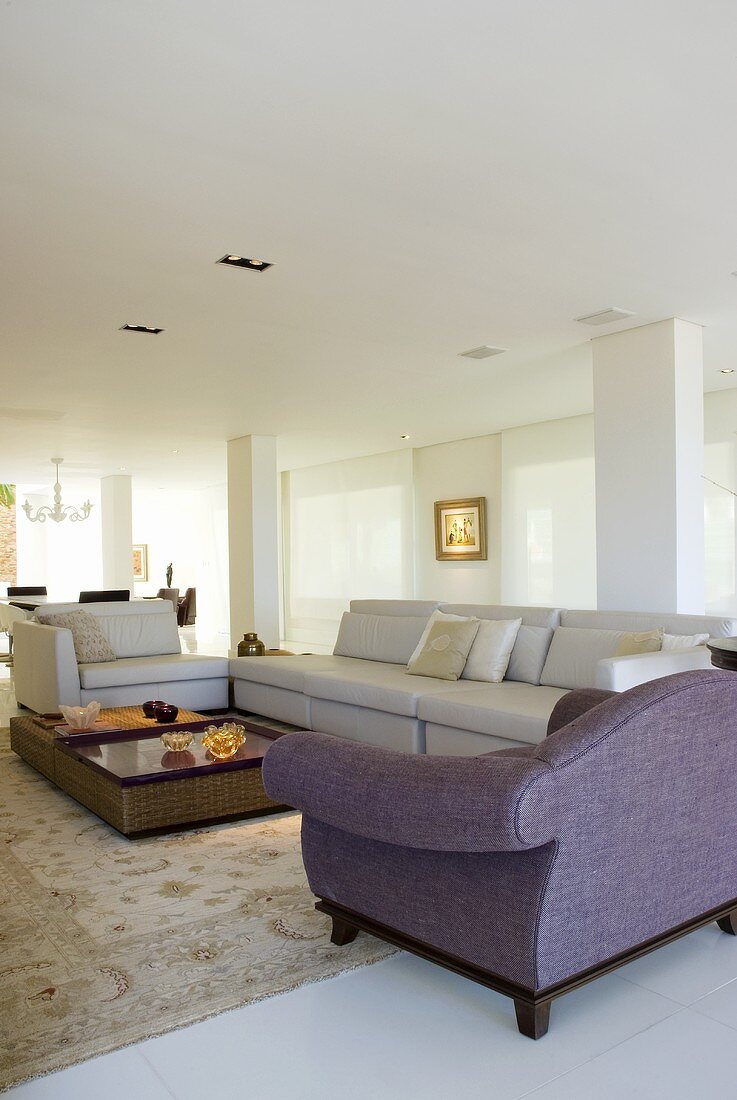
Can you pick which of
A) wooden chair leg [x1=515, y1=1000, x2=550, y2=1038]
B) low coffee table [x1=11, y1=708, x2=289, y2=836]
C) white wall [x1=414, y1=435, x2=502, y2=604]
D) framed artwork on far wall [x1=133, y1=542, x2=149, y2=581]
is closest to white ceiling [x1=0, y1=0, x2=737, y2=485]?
low coffee table [x1=11, y1=708, x2=289, y2=836]

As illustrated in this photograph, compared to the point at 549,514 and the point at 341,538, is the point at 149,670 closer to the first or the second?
the point at 549,514

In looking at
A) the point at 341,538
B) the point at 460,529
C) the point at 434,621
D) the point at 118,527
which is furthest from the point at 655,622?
the point at 118,527

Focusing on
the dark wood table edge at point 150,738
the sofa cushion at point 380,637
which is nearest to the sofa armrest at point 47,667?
the dark wood table edge at point 150,738

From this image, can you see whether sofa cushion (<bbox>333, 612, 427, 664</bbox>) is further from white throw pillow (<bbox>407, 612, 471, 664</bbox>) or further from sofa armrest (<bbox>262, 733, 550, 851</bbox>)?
sofa armrest (<bbox>262, 733, 550, 851</bbox>)

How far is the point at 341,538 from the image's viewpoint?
12188 millimetres

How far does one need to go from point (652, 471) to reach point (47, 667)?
4.12m

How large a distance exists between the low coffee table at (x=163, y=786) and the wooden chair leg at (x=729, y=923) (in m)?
1.91

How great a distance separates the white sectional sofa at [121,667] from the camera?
5801 millimetres

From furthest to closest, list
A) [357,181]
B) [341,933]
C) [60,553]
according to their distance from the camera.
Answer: [60,553], [357,181], [341,933]

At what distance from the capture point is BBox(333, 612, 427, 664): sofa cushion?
5.84m

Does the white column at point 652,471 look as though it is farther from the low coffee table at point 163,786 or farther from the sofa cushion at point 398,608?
the low coffee table at point 163,786

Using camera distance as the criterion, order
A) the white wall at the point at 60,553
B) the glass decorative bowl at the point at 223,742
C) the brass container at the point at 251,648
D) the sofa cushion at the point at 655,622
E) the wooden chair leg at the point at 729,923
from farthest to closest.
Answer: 1. the white wall at the point at 60,553
2. the brass container at the point at 251,648
3. the sofa cushion at the point at 655,622
4. the glass decorative bowl at the point at 223,742
5. the wooden chair leg at the point at 729,923

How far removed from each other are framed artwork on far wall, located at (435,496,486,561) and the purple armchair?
25.5 feet

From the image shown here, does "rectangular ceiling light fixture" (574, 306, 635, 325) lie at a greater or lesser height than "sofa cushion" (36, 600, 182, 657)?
greater
